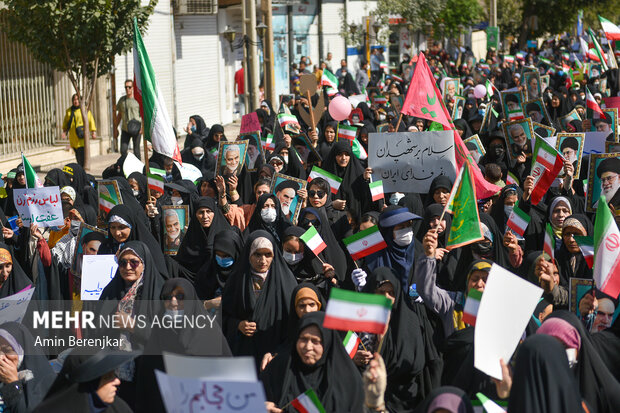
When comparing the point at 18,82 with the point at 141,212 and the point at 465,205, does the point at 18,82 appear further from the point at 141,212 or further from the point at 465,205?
the point at 465,205

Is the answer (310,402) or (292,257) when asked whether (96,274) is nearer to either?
(292,257)

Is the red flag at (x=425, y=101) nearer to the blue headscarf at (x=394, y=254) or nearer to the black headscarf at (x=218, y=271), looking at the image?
the blue headscarf at (x=394, y=254)

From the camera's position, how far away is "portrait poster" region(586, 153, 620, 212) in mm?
7098

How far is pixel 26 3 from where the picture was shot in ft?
42.1

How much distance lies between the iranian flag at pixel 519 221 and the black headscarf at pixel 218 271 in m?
1.90

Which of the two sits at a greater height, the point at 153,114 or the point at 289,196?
the point at 153,114

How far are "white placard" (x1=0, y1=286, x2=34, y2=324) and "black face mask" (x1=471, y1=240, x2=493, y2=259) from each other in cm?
262

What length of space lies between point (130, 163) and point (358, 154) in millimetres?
2300

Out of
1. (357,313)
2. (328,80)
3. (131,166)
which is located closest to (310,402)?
(357,313)

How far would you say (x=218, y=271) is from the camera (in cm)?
595

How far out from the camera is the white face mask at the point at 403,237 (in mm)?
5930

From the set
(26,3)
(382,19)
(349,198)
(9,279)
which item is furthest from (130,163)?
(382,19)

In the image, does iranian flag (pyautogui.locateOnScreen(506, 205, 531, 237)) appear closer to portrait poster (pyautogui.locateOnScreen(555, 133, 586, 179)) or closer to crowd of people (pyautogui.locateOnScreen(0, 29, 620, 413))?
crowd of people (pyautogui.locateOnScreen(0, 29, 620, 413))

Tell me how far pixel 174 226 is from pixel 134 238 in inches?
23.5
